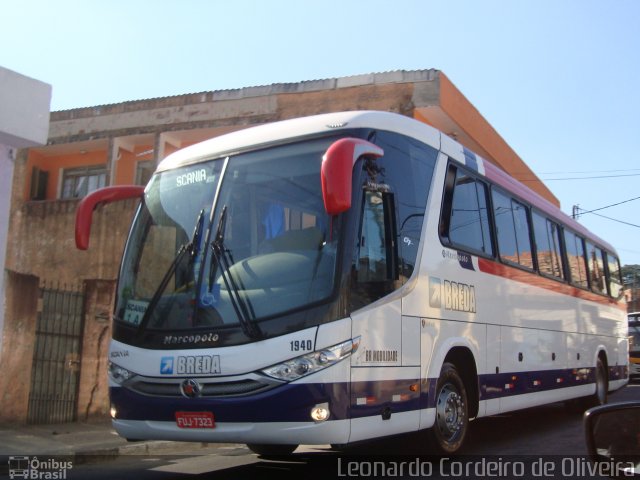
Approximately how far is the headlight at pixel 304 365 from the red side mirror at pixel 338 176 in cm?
109

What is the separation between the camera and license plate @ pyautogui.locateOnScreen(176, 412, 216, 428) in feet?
17.3

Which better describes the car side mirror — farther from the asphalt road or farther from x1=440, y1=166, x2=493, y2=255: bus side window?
x1=440, y1=166, x2=493, y2=255: bus side window

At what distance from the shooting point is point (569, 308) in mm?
10492

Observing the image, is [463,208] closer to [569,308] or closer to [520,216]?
[520,216]

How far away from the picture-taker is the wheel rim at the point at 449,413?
21.5 feet

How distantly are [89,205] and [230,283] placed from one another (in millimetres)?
2081

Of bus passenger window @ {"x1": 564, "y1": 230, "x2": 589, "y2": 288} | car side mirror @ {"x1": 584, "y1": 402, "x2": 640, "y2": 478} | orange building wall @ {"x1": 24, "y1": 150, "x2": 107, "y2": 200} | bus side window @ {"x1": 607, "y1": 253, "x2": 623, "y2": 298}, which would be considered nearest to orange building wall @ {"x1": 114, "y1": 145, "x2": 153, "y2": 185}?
orange building wall @ {"x1": 24, "y1": 150, "x2": 107, "y2": 200}

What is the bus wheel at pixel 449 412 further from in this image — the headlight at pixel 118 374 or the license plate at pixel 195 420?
the headlight at pixel 118 374

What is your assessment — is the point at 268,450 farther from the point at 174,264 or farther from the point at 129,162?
the point at 129,162

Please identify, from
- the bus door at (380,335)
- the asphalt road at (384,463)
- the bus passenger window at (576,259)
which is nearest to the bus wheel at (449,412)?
the asphalt road at (384,463)

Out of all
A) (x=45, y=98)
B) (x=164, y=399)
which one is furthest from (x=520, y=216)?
(x=45, y=98)

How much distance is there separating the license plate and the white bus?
1cm

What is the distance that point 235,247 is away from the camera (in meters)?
5.70

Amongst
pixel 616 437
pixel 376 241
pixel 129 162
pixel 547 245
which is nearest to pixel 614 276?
pixel 547 245
